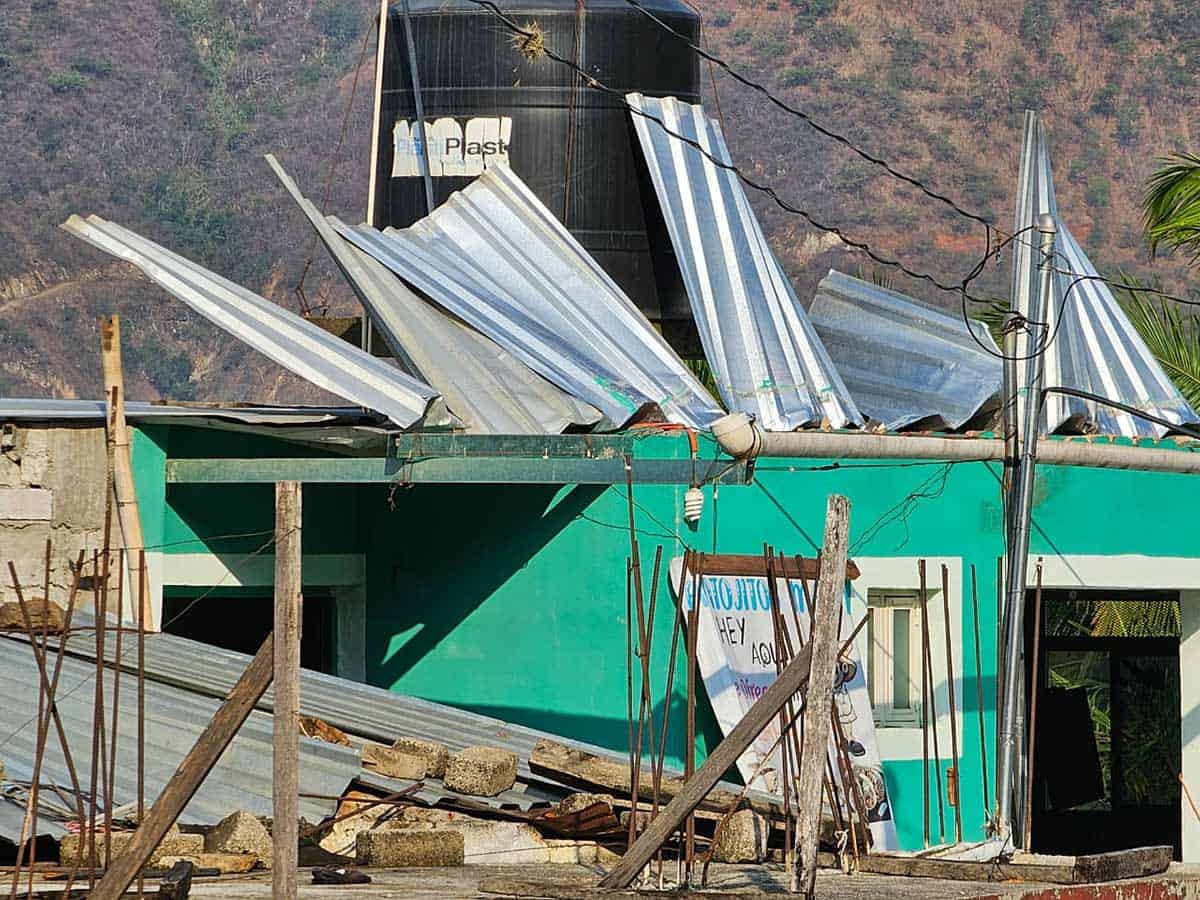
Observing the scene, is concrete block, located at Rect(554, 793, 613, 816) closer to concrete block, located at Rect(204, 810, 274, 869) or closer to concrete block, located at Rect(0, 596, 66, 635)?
concrete block, located at Rect(204, 810, 274, 869)

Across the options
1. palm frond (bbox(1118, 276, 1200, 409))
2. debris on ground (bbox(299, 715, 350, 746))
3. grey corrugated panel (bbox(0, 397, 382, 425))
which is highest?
palm frond (bbox(1118, 276, 1200, 409))

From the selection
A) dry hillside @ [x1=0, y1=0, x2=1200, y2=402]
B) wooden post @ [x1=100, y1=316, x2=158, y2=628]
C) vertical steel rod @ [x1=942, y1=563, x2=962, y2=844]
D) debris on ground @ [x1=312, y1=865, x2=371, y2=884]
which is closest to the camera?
debris on ground @ [x1=312, y1=865, x2=371, y2=884]

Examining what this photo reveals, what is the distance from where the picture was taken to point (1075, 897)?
26.4ft

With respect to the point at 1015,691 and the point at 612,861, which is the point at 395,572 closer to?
the point at 1015,691

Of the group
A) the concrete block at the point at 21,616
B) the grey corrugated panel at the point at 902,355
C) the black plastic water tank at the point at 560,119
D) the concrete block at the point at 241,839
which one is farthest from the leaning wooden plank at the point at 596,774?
the black plastic water tank at the point at 560,119

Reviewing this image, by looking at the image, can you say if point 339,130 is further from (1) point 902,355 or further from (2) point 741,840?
(2) point 741,840

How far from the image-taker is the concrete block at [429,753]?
9906mm

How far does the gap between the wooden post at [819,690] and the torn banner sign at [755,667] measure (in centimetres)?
496

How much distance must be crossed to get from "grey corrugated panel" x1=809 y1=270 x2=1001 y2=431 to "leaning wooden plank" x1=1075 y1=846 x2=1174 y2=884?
580 centimetres

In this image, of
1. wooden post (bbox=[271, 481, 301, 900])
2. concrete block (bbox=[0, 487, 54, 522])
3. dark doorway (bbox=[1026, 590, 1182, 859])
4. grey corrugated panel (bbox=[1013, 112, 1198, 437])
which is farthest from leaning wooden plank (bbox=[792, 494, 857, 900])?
dark doorway (bbox=[1026, 590, 1182, 859])

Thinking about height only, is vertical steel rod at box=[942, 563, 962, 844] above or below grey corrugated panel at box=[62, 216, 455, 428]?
below

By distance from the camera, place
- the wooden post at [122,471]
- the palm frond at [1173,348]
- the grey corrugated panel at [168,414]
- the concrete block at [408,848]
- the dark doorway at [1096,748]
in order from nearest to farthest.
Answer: the concrete block at [408,848] → the wooden post at [122,471] → the grey corrugated panel at [168,414] → the dark doorway at [1096,748] → the palm frond at [1173,348]

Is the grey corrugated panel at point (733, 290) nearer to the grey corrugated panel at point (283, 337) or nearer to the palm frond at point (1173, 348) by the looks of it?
the grey corrugated panel at point (283, 337)

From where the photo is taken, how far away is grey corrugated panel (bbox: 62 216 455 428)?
12.2 metres
